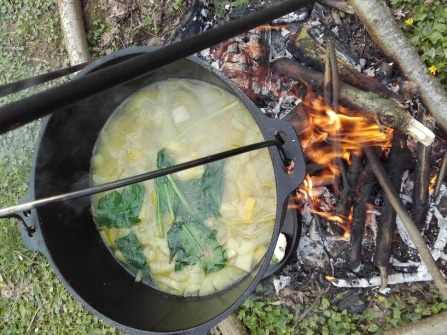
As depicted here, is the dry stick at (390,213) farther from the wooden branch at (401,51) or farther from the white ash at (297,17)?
the white ash at (297,17)

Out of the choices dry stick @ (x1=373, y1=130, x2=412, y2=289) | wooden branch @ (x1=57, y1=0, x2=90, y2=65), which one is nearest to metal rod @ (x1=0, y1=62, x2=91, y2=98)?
wooden branch @ (x1=57, y1=0, x2=90, y2=65)

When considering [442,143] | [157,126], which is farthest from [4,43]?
[442,143]

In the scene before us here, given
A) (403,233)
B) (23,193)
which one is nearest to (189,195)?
(403,233)

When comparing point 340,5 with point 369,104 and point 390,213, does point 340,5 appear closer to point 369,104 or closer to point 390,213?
point 369,104

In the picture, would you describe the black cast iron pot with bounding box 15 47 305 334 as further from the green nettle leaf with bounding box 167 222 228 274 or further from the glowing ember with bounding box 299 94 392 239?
the glowing ember with bounding box 299 94 392 239

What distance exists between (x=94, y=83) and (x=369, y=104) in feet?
5.76

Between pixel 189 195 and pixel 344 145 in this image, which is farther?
pixel 189 195

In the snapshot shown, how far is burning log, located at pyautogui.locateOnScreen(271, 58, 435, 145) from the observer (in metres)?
2.27

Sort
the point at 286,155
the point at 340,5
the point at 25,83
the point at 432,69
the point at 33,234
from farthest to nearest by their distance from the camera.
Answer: the point at 340,5
the point at 432,69
the point at 33,234
the point at 286,155
the point at 25,83

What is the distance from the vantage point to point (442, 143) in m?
2.71

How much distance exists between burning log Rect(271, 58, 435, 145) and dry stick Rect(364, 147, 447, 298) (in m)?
0.25

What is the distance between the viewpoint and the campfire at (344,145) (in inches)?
101

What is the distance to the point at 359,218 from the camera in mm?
2717

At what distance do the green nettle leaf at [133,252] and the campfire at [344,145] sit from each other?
1024mm
